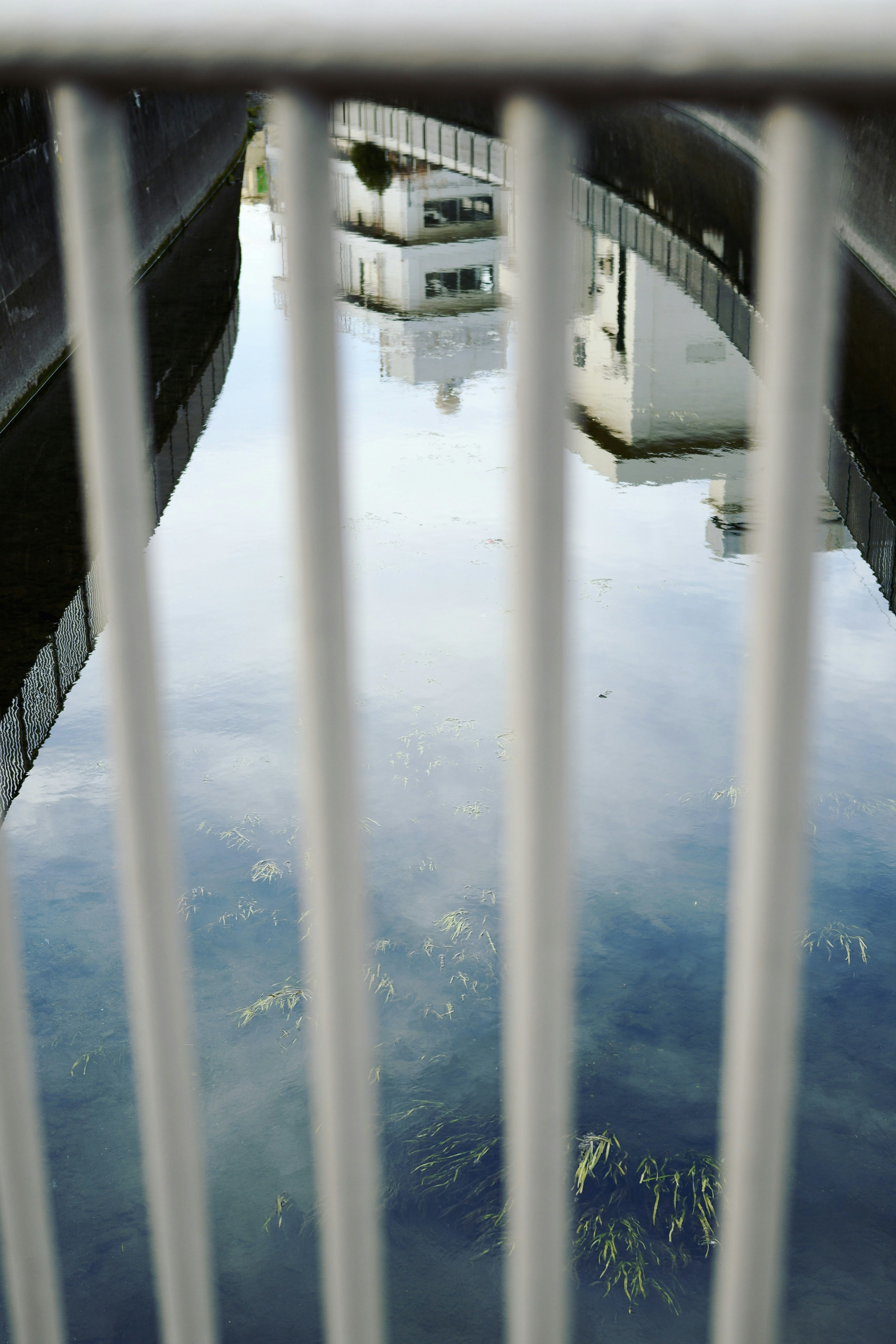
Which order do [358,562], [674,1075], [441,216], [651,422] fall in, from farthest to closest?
[441,216], [651,422], [358,562], [674,1075]

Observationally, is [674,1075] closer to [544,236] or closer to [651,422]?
[544,236]

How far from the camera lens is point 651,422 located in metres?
15.7

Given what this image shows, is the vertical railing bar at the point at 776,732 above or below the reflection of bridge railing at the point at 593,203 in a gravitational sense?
above

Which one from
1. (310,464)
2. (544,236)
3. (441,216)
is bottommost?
(441,216)

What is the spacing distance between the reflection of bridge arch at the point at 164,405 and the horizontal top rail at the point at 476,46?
55.7 inches

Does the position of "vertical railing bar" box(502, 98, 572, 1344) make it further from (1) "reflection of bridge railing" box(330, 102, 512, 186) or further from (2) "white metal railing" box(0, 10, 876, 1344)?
(1) "reflection of bridge railing" box(330, 102, 512, 186)

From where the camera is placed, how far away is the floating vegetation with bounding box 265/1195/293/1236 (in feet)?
18.5

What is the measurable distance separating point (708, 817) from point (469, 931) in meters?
1.96

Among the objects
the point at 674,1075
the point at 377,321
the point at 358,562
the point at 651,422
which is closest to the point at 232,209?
the point at 377,321

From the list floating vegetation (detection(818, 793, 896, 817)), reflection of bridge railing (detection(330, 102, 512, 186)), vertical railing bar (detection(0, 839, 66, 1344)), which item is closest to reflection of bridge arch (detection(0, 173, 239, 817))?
vertical railing bar (detection(0, 839, 66, 1344))

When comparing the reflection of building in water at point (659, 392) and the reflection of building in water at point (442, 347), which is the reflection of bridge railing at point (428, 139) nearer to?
the reflection of building in water at point (659, 392)

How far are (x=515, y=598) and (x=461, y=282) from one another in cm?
3063

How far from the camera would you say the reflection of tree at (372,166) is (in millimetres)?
40500

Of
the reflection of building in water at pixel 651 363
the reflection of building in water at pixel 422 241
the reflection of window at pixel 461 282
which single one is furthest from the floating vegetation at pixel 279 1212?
the reflection of window at pixel 461 282
